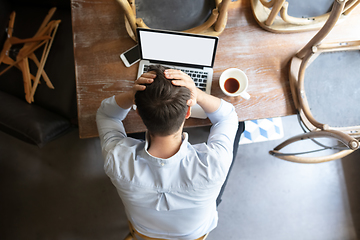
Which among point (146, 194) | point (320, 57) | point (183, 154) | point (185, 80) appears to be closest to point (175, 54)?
point (185, 80)

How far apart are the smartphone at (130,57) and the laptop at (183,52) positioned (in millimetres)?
38

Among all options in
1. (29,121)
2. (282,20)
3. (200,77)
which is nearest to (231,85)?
(200,77)

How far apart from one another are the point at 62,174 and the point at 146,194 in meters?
1.26

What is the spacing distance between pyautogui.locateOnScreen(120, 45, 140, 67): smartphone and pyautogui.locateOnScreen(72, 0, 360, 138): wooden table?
24mm

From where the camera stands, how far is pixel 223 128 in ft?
3.37

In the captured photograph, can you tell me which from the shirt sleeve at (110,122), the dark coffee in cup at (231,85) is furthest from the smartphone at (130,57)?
the dark coffee in cup at (231,85)

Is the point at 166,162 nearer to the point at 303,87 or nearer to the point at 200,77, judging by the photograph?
the point at 200,77

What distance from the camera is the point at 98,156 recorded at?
183 centimetres

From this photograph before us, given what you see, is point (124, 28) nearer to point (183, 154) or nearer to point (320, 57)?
point (183, 154)

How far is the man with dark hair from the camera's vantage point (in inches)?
30.3

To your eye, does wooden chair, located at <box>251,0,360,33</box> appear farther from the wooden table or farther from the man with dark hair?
the man with dark hair

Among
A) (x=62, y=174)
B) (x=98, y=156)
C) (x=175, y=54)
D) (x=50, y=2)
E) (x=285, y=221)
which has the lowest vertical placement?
(x=285, y=221)

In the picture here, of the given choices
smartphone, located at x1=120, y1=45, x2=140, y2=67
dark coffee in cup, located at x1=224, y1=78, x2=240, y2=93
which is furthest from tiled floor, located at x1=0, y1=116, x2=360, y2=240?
smartphone, located at x1=120, y1=45, x2=140, y2=67

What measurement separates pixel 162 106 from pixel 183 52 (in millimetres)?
389
